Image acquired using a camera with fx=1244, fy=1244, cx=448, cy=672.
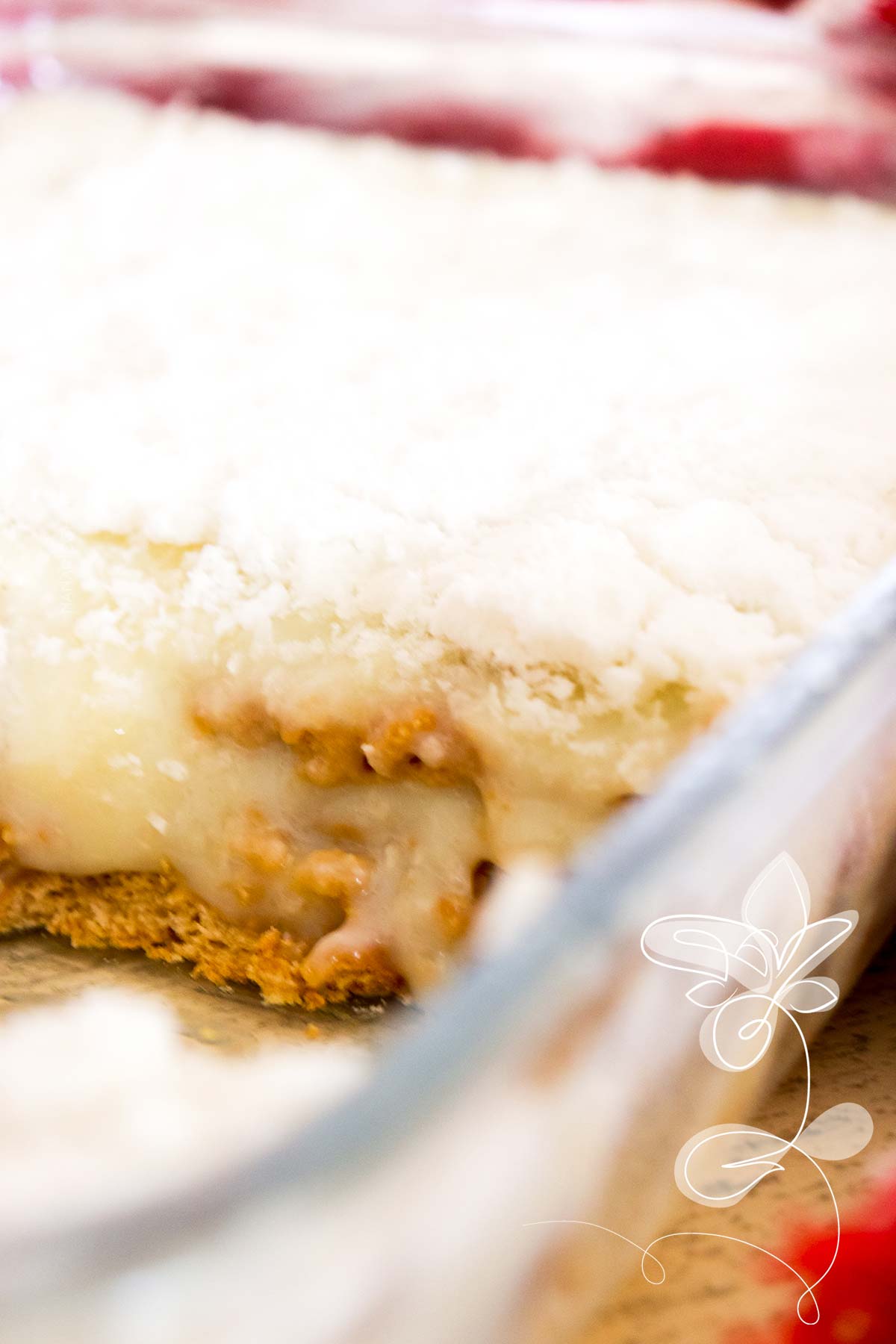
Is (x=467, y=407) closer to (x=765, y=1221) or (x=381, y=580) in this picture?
(x=381, y=580)

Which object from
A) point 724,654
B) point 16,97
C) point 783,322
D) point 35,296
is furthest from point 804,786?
point 16,97

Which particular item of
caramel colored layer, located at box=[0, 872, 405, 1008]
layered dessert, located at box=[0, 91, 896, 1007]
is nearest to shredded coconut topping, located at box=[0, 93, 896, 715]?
layered dessert, located at box=[0, 91, 896, 1007]

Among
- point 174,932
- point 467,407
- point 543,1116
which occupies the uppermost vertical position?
point 467,407

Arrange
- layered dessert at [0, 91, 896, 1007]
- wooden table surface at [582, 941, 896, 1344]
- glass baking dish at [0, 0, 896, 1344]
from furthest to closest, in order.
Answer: layered dessert at [0, 91, 896, 1007]
wooden table surface at [582, 941, 896, 1344]
glass baking dish at [0, 0, 896, 1344]

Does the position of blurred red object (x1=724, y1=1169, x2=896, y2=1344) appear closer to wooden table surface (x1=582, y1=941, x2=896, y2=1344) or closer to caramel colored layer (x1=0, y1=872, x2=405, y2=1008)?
wooden table surface (x1=582, y1=941, x2=896, y2=1344)

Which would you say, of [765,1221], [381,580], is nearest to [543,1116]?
[765,1221]

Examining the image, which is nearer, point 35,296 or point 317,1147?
point 317,1147

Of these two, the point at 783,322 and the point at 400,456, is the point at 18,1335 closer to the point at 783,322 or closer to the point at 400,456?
the point at 400,456

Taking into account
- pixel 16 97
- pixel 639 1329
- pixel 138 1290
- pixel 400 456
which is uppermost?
pixel 16 97

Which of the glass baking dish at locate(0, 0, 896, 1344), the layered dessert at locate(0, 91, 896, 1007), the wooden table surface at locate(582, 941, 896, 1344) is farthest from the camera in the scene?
the layered dessert at locate(0, 91, 896, 1007)
